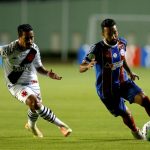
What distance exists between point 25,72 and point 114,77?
5.56ft

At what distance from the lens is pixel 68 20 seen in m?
65.1

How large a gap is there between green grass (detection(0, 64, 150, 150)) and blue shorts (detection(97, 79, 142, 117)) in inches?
22.2

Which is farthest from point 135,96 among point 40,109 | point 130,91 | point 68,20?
point 68,20

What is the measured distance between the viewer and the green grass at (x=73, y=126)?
39.2ft

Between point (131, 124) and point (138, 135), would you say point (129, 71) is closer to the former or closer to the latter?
point (131, 124)

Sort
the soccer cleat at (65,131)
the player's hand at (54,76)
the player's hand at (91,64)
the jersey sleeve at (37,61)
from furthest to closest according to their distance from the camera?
the jersey sleeve at (37,61) < the soccer cleat at (65,131) < the player's hand at (54,76) < the player's hand at (91,64)

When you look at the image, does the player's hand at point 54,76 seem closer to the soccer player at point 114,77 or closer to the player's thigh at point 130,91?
the soccer player at point 114,77


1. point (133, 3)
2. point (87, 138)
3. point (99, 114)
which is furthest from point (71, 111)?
point (133, 3)

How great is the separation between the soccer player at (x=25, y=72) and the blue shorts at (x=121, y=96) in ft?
2.98

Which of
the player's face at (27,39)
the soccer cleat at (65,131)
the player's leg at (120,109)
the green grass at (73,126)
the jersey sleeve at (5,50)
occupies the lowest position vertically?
the green grass at (73,126)

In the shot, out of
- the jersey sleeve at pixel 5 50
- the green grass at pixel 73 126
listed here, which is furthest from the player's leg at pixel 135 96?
the jersey sleeve at pixel 5 50

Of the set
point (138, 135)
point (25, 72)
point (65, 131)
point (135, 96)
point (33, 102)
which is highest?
point (25, 72)

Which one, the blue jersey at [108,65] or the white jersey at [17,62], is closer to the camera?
the blue jersey at [108,65]

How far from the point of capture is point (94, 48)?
1256 centimetres
